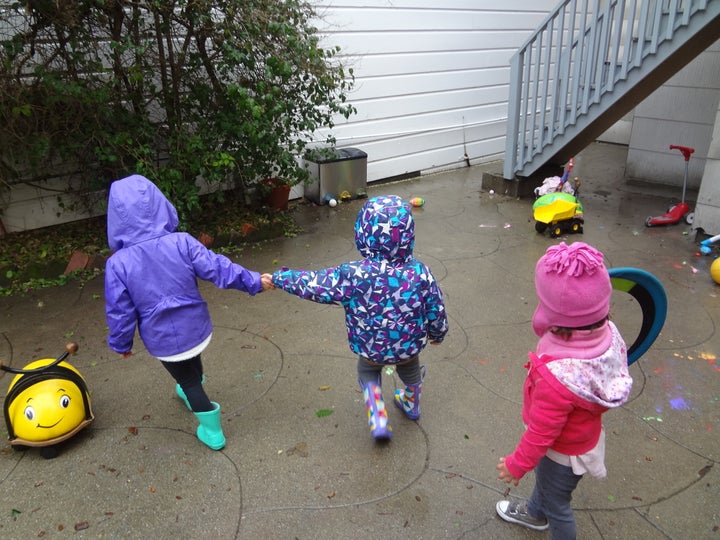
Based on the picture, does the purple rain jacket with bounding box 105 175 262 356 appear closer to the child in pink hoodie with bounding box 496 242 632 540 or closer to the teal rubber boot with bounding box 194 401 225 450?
the teal rubber boot with bounding box 194 401 225 450

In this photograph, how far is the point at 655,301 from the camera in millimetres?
2309

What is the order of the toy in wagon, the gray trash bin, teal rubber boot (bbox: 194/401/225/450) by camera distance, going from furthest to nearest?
1. the gray trash bin
2. the toy in wagon
3. teal rubber boot (bbox: 194/401/225/450)

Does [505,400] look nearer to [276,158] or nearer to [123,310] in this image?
[123,310]

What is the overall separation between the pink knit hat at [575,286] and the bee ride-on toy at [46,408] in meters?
2.34

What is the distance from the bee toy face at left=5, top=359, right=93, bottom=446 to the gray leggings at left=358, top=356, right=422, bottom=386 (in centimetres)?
154

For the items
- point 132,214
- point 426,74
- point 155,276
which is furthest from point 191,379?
point 426,74

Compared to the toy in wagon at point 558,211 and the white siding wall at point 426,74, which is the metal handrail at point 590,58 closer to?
the toy in wagon at point 558,211

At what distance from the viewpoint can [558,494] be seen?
2.04m

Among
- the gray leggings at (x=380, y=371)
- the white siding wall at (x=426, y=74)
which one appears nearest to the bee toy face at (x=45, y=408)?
the gray leggings at (x=380, y=371)

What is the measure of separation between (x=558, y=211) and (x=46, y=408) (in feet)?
16.8

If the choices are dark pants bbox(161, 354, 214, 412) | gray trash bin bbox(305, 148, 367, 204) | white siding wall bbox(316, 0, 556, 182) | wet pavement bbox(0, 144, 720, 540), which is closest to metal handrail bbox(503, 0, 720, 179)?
white siding wall bbox(316, 0, 556, 182)

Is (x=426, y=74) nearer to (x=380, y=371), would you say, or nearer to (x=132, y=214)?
(x=380, y=371)

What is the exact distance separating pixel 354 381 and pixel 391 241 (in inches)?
53.8

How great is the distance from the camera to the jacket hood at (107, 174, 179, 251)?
243cm
